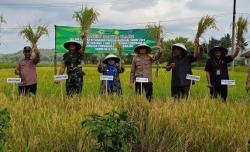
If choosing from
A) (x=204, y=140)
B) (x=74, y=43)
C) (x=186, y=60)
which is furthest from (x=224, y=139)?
(x=74, y=43)

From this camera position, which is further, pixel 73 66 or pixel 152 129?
pixel 73 66

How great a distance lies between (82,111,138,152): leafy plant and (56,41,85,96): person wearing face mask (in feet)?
14.4

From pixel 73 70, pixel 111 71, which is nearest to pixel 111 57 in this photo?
pixel 111 71

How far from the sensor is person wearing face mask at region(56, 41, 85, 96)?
7953mm

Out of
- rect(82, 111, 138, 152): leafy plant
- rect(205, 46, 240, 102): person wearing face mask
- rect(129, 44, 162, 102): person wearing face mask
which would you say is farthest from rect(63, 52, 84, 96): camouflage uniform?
rect(82, 111, 138, 152): leafy plant

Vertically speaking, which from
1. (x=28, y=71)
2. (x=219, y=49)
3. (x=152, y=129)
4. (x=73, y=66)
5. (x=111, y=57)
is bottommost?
(x=152, y=129)

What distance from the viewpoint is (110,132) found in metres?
3.43

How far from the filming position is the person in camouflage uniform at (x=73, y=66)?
7953 mm

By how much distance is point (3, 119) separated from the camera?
3.58 m

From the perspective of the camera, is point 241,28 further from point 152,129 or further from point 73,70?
point 152,129

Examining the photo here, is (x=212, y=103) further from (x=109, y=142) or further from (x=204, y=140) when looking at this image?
(x=109, y=142)

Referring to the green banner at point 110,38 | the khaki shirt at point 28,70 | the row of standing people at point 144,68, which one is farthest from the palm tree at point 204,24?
the green banner at point 110,38

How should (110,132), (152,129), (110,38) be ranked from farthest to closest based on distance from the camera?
→ (110,38) < (152,129) < (110,132)

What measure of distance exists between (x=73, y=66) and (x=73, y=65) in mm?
19
